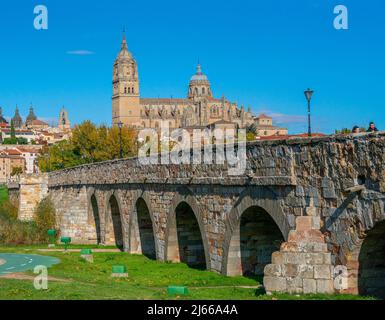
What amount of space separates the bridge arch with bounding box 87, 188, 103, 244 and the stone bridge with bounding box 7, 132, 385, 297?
38.5ft

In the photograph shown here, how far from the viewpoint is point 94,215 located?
39656 millimetres

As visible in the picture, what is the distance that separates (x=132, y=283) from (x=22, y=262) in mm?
6519

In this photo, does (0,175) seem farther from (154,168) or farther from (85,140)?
(154,168)

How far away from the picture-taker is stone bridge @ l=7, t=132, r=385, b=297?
12.5m

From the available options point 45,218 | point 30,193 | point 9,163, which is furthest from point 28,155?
point 45,218

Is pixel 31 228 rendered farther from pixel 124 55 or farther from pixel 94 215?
pixel 124 55

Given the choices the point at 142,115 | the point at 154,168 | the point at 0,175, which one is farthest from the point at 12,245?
the point at 142,115

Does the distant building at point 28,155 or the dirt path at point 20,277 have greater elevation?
the distant building at point 28,155

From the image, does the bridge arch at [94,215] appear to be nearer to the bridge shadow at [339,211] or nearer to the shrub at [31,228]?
the shrub at [31,228]

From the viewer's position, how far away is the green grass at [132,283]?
13727 millimetres

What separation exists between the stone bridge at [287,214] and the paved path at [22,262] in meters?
4.07

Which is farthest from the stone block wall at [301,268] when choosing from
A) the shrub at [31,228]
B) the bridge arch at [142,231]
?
the shrub at [31,228]

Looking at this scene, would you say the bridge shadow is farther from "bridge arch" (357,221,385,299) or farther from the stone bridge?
"bridge arch" (357,221,385,299)
